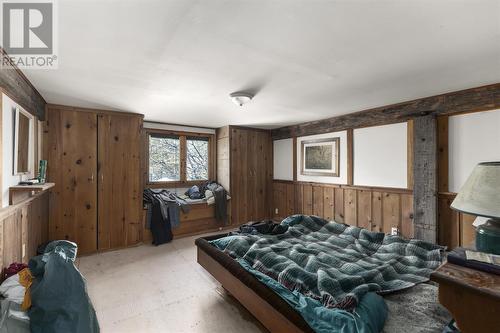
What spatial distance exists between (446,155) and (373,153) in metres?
0.95

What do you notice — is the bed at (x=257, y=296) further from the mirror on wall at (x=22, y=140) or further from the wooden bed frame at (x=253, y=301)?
the mirror on wall at (x=22, y=140)

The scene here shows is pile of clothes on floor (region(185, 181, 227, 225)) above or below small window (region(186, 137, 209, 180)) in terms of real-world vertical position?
below

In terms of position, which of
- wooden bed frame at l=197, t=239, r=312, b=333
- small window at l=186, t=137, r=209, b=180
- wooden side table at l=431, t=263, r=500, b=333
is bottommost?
wooden bed frame at l=197, t=239, r=312, b=333

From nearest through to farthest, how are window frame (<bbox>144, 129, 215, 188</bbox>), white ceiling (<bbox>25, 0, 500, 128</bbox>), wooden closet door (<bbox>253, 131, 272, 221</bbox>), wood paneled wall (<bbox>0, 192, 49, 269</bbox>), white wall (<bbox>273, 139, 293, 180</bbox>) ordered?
white ceiling (<bbox>25, 0, 500, 128</bbox>), wood paneled wall (<bbox>0, 192, 49, 269</bbox>), window frame (<bbox>144, 129, 215, 188</bbox>), white wall (<bbox>273, 139, 293, 180</bbox>), wooden closet door (<bbox>253, 131, 272, 221</bbox>)

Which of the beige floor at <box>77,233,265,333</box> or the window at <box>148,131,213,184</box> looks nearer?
the beige floor at <box>77,233,265,333</box>

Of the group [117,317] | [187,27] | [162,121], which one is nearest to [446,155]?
[187,27]

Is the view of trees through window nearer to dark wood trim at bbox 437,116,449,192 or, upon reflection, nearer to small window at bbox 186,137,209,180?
small window at bbox 186,137,209,180

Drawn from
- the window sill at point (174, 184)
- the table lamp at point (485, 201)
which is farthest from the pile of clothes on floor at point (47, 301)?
the window sill at point (174, 184)

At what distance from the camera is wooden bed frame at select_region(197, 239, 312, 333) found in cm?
156

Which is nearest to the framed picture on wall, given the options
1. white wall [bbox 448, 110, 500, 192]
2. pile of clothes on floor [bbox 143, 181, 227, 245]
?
white wall [bbox 448, 110, 500, 192]

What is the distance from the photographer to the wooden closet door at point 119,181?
3.68 meters

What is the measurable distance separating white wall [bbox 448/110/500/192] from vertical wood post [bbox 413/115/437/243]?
18 centimetres

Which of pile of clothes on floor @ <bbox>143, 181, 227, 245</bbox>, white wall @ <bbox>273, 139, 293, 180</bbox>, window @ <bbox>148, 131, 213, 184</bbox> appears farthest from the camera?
white wall @ <bbox>273, 139, 293, 180</bbox>

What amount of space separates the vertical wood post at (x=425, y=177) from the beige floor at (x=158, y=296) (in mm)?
2622
